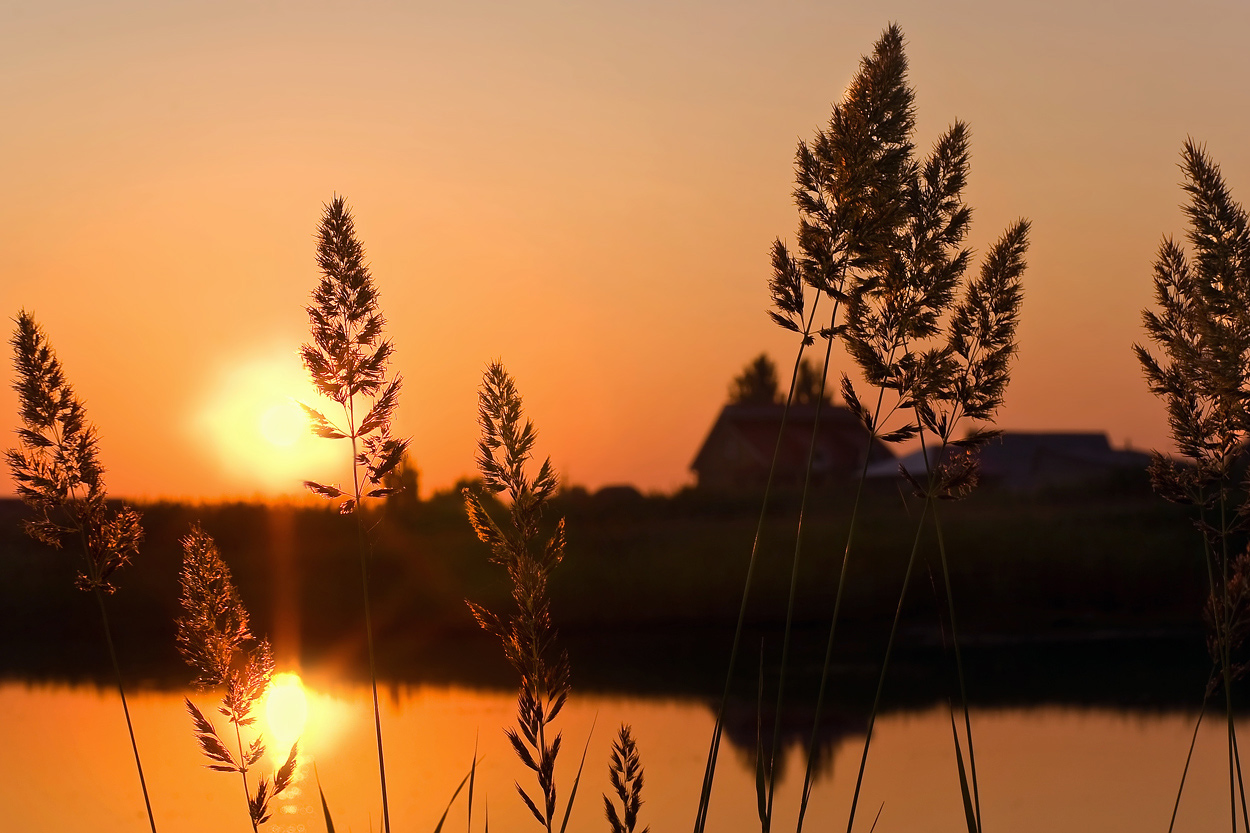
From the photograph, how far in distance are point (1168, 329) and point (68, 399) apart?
3579 millimetres

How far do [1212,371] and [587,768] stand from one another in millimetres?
8795

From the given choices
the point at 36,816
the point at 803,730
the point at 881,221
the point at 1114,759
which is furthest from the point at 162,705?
the point at 881,221

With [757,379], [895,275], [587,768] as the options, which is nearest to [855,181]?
[895,275]

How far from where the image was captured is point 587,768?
11125mm

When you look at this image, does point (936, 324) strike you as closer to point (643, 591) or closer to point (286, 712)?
point (286, 712)

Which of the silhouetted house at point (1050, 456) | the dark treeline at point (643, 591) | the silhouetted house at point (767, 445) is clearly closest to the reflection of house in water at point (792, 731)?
the dark treeline at point (643, 591)

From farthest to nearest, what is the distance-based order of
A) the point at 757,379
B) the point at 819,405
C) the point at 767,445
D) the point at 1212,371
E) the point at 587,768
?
the point at 757,379
the point at 767,445
the point at 587,768
the point at 1212,371
the point at 819,405

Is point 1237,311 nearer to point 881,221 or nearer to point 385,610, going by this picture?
point 881,221

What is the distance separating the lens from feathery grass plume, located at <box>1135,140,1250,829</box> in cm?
345

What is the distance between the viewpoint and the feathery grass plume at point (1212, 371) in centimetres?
345

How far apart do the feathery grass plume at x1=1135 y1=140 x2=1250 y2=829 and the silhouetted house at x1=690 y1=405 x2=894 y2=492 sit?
39.2 m

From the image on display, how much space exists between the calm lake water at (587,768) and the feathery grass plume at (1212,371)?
4.40 meters

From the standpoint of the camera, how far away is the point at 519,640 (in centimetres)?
266

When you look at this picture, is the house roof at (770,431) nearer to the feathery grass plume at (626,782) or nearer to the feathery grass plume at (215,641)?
the feathery grass plume at (215,641)
